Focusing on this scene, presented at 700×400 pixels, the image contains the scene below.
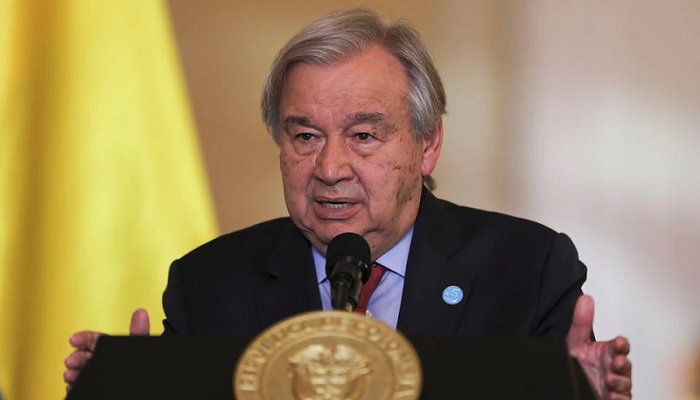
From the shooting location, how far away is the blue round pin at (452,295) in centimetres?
249

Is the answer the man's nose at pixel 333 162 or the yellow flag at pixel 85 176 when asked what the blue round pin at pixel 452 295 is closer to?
the man's nose at pixel 333 162

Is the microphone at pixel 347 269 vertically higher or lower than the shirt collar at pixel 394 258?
lower

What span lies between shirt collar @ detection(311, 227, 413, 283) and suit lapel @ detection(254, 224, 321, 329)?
3 centimetres

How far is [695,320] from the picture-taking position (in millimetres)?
3582

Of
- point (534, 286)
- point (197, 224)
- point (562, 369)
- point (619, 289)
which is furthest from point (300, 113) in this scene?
point (619, 289)

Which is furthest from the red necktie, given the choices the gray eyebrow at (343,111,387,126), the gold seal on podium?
the gold seal on podium

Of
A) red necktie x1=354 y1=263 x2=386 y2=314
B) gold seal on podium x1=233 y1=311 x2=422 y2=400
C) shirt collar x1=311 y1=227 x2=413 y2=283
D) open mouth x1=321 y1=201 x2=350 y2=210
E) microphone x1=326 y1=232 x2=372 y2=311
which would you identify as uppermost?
open mouth x1=321 y1=201 x2=350 y2=210

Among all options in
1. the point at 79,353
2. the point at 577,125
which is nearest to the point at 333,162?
the point at 79,353

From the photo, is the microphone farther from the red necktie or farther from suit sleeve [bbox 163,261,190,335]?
suit sleeve [bbox 163,261,190,335]

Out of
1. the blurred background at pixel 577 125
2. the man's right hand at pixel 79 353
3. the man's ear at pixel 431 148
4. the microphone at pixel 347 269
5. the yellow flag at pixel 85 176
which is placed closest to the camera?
the microphone at pixel 347 269

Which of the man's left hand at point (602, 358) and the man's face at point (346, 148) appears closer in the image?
the man's left hand at point (602, 358)

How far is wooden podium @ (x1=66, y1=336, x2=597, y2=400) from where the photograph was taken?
139cm

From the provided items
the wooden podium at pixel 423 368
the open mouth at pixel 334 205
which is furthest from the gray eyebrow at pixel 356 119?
the wooden podium at pixel 423 368

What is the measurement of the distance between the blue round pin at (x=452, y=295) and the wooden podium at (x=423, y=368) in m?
0.96
